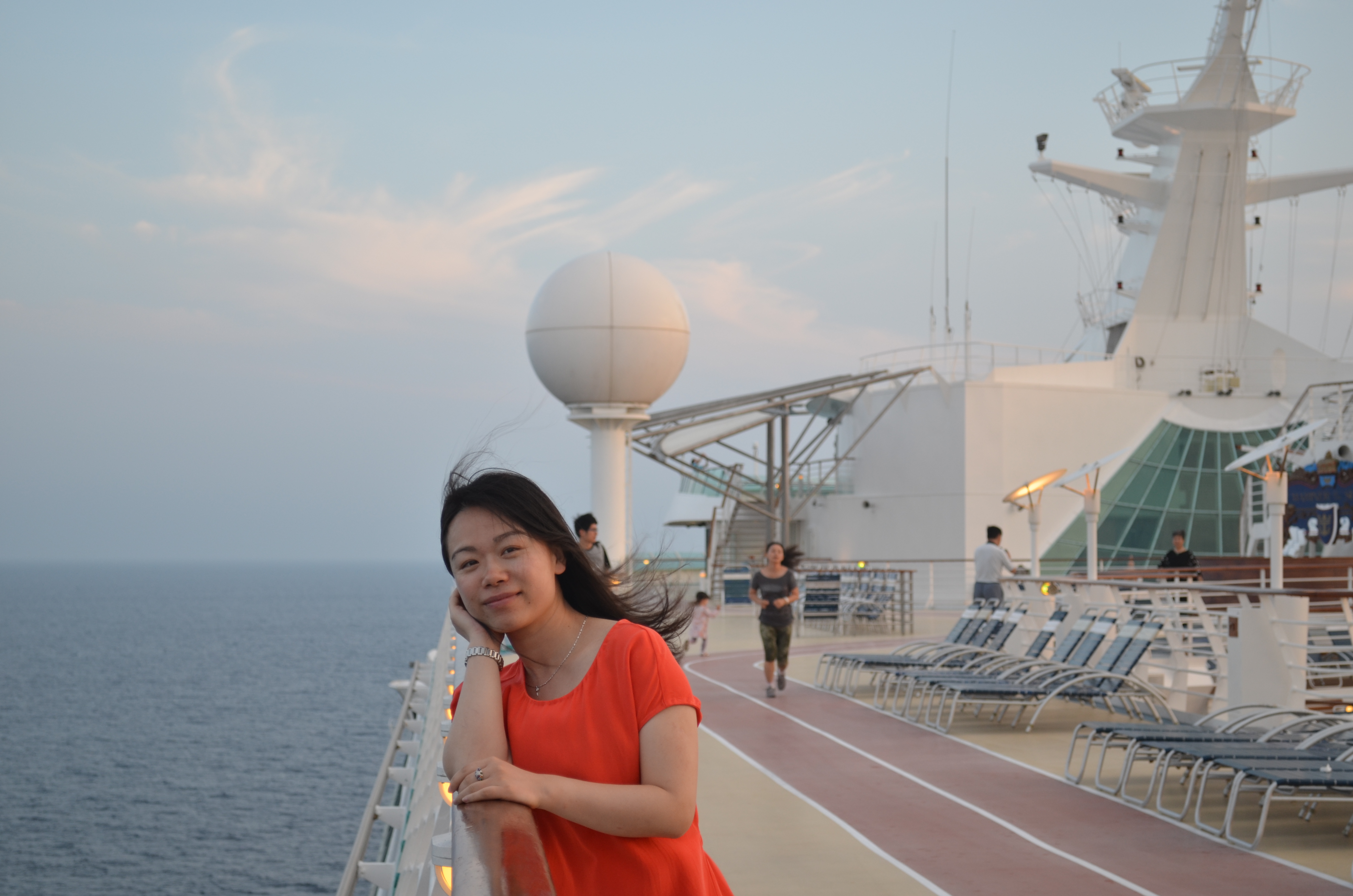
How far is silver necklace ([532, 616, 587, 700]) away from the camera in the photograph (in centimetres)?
192

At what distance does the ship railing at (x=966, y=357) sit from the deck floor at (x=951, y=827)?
17.9 meters

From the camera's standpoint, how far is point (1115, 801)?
23.3 ft

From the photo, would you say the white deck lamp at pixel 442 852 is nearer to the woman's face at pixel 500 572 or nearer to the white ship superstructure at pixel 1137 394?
the woman's face at pixel 500 572

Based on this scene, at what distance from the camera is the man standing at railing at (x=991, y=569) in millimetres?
14375

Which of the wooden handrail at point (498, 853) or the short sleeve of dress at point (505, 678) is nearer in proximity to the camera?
the wooden handrail at point (498, 853)

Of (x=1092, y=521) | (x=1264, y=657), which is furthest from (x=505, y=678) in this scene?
(x=1092, y=521)

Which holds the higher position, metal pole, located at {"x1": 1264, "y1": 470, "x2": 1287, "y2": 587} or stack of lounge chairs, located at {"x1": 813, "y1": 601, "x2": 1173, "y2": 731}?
metal pole, located at {"x1": 1264, "y1": 470, "x2": 1287, "y2": 587}

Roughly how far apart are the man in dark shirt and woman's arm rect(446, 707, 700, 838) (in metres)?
14.5

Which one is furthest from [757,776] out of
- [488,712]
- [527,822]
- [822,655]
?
[527,822]

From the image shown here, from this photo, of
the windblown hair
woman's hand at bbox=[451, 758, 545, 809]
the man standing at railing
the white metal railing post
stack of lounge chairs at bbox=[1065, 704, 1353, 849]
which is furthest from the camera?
the man standing at railing

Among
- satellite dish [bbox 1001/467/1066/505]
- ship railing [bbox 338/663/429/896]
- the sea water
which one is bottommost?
the sea water

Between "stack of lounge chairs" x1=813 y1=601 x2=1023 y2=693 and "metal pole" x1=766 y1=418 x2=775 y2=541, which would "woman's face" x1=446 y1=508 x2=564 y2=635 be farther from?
"metal pole" x1=766 y1=418 x2=775 y2=541

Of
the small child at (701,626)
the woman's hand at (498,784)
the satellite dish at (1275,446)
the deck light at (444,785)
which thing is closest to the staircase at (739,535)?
the small child at (701,626)

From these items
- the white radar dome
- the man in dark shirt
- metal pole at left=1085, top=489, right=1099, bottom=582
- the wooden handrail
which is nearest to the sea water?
the white radar dome
